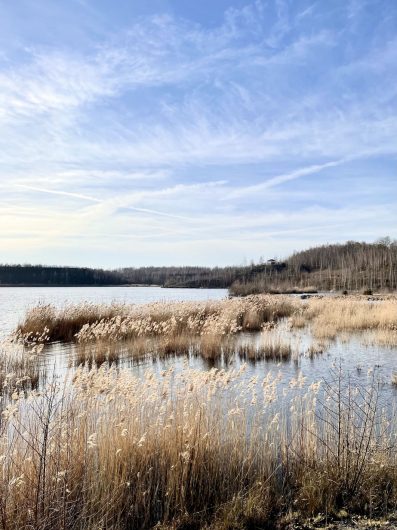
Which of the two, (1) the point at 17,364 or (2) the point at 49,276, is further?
(2) the point at 49,276

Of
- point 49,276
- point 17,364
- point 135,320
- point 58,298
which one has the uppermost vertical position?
point 49,276

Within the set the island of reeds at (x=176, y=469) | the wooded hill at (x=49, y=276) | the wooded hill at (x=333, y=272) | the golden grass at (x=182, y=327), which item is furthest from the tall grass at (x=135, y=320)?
the wooded hill at (x=49, y=276)

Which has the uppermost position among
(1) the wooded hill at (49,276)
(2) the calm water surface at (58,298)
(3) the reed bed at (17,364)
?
(1) the wooded hill at (49,276)

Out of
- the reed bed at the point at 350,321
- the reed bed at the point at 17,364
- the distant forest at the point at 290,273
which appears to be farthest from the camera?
the distant forest at the point at 290,273

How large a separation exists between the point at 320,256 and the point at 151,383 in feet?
454

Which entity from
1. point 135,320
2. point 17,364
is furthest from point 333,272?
point 17,364

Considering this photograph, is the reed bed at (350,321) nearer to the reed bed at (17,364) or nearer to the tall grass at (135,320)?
the tall grass at (135,320)

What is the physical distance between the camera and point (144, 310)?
19250 millimetres

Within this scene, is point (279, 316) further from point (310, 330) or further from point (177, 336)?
point (177, 336)

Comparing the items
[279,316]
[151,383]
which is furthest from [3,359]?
[279,316]

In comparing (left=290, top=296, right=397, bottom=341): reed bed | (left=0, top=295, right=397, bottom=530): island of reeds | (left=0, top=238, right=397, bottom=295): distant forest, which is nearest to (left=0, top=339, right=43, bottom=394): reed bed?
(left=0, top=295, right=397, bottom=530): island of reeds

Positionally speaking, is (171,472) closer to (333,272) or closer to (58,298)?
(58,298)

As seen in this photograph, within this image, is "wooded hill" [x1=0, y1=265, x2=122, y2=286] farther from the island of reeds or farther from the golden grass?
the island of reeds

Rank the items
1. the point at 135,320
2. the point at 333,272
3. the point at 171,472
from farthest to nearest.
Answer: the point at 333,272 < the point at 135,320 < the point at 171,472
